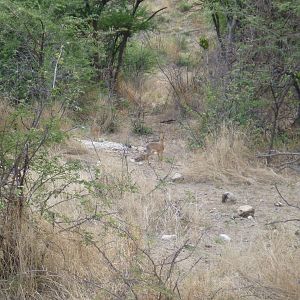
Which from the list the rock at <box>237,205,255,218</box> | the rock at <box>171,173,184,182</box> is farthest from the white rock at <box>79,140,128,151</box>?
the rock at <box>237,205,255,218</box>

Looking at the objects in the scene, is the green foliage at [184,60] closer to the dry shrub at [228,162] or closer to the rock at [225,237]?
the dry shrub at [228,162]

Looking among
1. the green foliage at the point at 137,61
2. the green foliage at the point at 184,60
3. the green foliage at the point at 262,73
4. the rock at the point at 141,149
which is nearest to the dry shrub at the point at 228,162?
the green foliage at the point at 262,73

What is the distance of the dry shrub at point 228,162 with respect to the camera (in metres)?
7.13

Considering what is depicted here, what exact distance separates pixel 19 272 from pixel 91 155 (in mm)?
4413

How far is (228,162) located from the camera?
291 inches

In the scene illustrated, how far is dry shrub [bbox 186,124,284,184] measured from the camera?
7129 millimetres

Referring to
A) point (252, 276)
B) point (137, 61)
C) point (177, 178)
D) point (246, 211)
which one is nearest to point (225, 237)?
point (246, 211)

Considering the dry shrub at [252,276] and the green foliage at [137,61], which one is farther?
the green foliage at [137,61]

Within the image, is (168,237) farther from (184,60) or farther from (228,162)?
(184,60)

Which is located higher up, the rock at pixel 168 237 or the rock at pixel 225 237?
the rock at pixel 168 237

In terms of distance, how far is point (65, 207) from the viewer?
16.3 ft

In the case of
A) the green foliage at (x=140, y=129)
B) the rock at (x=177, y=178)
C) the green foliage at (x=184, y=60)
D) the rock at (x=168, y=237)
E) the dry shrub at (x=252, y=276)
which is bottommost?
the green foliage at (x=140, y=129)

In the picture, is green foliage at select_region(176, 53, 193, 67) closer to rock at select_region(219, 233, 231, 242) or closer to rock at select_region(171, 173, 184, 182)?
rock at select_region(171, 173, 184, 182)

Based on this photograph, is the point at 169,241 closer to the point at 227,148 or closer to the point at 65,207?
the point at 65,207
